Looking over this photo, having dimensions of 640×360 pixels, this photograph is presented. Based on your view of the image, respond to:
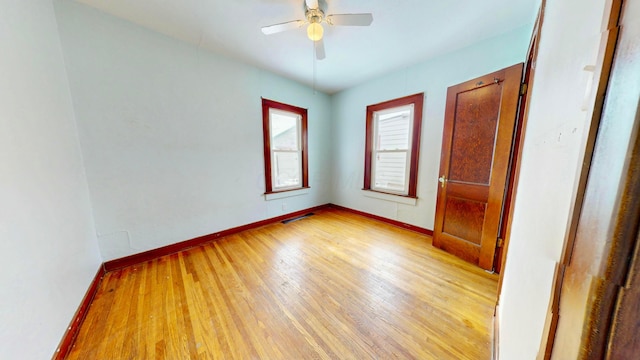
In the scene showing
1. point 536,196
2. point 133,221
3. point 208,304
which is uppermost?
point 536,196

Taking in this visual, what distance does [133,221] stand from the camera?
2.05 m

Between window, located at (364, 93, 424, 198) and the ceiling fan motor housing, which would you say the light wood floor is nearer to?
window, located at (364, 93, 424, 198)

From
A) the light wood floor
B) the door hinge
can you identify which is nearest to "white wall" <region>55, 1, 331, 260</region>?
the light wood floor

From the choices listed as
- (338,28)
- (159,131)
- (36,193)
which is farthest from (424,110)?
(36,193)

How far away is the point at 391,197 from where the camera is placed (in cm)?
310

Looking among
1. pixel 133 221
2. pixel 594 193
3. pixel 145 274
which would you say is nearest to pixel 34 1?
pixel 133 221

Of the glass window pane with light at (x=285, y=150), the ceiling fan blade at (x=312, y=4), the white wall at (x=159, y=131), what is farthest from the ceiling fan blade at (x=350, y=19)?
the glass window pane with light at (x=285, y=150)

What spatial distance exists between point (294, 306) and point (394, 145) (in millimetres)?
2556

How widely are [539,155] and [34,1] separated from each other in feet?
10.3

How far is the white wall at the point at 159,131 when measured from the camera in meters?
1.79

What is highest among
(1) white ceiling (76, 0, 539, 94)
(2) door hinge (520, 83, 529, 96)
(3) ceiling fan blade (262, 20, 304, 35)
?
(1) white ceiling (76, 0, 539, 94)

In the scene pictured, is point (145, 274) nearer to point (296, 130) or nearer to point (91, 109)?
point (91, 109)

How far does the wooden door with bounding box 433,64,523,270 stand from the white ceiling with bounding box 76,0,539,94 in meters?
0.53

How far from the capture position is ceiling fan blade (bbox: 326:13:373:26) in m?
1.58
